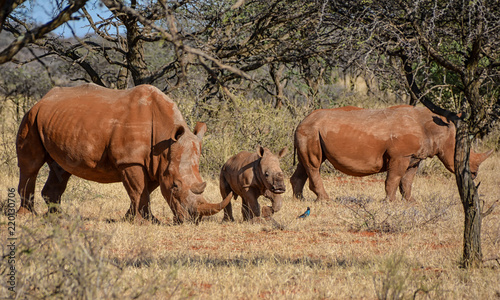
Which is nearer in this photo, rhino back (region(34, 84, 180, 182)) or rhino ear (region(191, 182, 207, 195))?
rhino ear (region(191, 182, 207, 195))

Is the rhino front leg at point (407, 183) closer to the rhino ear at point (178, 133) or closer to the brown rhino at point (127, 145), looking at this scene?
the brown rhino at point (127, 145)

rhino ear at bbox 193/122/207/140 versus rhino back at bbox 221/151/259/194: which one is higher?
rhino ear at bbox 193/122/207/140

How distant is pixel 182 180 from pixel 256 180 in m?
1.00

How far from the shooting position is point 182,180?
25.1 ft

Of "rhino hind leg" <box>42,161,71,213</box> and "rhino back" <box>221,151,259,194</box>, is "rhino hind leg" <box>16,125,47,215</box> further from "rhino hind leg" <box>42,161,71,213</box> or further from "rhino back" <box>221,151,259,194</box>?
"rhino back" <box>221,151,259,194</box>

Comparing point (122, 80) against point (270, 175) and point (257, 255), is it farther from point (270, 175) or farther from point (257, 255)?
point (257, 255)

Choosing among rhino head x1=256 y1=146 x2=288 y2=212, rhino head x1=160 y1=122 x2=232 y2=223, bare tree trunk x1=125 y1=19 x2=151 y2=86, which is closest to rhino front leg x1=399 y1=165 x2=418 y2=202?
rhino head x1=256 y1=146 x2=288 y2=212

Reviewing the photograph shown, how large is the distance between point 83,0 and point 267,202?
22.1 feet

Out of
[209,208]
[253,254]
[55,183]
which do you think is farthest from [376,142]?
[55,183]

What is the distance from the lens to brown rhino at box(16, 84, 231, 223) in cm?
771

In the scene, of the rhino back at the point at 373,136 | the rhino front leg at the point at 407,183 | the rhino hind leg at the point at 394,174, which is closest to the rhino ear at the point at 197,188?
the rhino back at the point at 373,136

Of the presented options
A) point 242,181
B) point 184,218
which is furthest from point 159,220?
point 242,181

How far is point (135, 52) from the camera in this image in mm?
10953

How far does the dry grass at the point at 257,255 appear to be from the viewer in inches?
157
